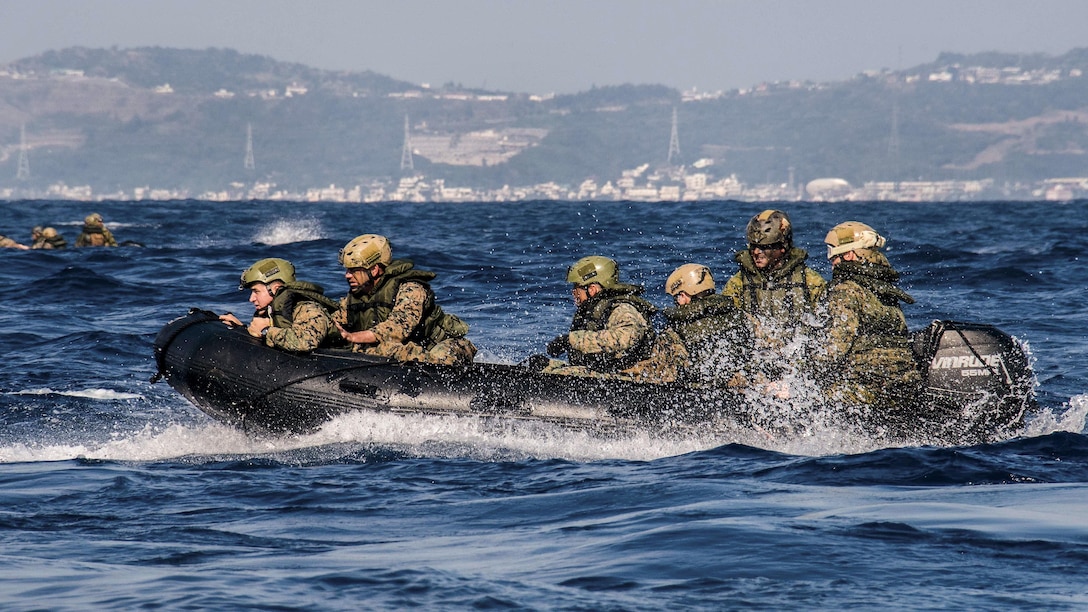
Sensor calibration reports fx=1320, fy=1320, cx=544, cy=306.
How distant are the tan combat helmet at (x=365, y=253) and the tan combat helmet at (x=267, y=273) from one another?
53 centimetres

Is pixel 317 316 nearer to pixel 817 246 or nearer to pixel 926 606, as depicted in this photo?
pixel 926 606

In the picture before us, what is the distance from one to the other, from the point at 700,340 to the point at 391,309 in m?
2.86

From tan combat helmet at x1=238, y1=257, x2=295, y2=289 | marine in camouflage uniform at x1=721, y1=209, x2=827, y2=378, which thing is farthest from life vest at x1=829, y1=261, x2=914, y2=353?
tan combat helmet at x1=238, y1=257, x2=295, y2=289

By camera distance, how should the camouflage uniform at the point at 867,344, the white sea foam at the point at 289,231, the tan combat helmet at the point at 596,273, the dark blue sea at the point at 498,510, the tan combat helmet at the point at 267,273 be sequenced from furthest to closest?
the white sea foam at the point at 289,231 < the tan combat helmet at the point at 267,273 < the tan combat helmet at the point at 596,273 < the camouflage uniform at the point at 867,344 < the dark blue sea at the point at 498,510

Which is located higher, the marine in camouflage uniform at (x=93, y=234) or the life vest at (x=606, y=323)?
the life vest at (x=606, y=323)

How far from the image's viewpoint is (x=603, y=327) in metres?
11.4

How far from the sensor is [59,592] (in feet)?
21.1

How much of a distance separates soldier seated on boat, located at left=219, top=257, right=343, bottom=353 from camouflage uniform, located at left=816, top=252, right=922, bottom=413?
4366mm

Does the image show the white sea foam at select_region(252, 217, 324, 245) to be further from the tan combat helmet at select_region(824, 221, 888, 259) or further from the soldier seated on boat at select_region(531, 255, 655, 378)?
the tan combat helmet at select_region(824, 221, 888, 259)

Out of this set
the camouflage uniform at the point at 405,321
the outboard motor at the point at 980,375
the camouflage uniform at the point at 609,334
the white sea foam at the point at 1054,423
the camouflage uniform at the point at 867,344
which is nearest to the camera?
the outboard motor at the point at 980,375

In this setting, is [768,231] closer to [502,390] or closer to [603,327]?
[603,327]

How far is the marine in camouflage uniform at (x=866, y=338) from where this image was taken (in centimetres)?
1057

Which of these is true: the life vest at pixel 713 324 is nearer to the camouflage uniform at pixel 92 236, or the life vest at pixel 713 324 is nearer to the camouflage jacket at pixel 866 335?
the camouflage jacket at pixel 866 335

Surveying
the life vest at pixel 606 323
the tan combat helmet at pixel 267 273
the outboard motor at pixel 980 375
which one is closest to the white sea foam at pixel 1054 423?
the outboard motor at pixel 980 375
